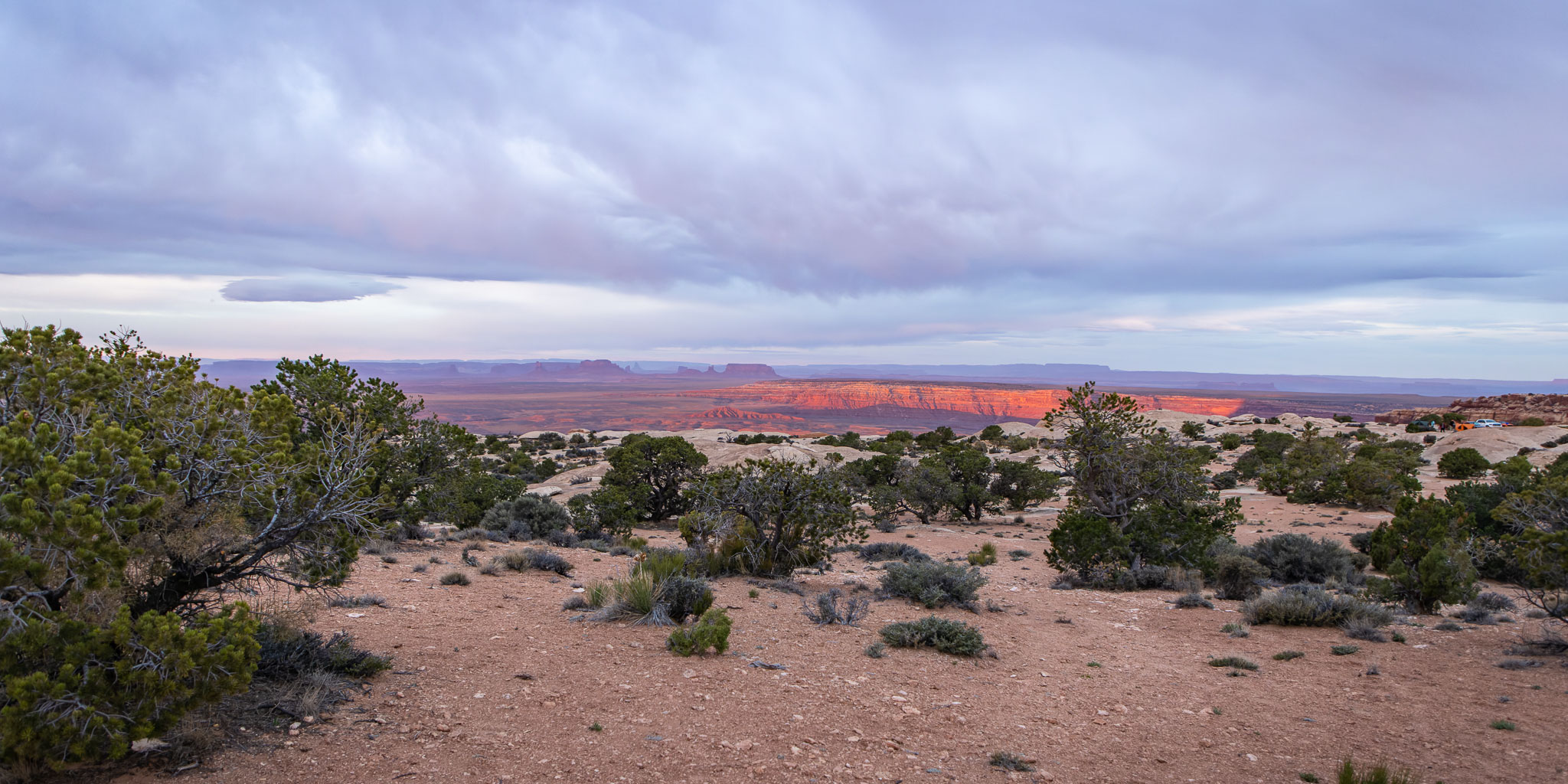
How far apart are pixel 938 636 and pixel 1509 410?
79006 mm

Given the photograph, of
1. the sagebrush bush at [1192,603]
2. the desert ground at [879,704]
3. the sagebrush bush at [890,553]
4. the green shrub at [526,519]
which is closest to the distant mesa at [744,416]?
the green shrub at [526,519]

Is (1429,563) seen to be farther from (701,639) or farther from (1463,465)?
(1463,465)

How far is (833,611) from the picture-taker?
905 centimetres

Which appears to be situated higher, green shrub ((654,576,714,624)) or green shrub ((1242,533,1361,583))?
green shrub ((654,576,714,624))

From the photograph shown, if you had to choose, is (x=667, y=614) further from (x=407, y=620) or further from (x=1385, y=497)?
(x=1385, y=497)

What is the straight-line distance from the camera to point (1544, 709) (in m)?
6.21

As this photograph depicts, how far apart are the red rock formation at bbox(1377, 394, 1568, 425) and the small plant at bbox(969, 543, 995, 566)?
194 ft

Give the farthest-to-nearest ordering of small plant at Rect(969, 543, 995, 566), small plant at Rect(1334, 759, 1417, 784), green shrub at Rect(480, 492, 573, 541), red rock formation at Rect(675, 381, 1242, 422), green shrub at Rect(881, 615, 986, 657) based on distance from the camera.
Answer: red rock formation at Rect(675, 381, 1242, 422)
green shrub at Rect(480, 492, 573, 541)
small plant at Rect(969, 543, 995, 566)
green shrub at Rect(881, 615, 986, 657)
small plant at Rect(1334, 759, 1417, 784)

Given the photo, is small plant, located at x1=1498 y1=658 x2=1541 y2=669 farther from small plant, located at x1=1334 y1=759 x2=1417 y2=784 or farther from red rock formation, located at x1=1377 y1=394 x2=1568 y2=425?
red rock formation, located at x1=1377 y1=394 x2=1568 y2=425

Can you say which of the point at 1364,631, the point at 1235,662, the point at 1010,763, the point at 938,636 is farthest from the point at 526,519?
the point at 1364,631

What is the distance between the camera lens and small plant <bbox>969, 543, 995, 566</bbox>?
15367mm

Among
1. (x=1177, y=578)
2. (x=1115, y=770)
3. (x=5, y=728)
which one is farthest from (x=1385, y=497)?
(x=5, y=728)

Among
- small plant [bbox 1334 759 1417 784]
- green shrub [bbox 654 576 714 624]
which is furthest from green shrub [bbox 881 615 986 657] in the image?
small plant [bbox 1334 759 1417 784]

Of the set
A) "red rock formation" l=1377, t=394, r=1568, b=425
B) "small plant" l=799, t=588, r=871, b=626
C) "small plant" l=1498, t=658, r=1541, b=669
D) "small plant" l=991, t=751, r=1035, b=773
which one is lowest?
"small plant" l=799, t=588, r=871, b=626
